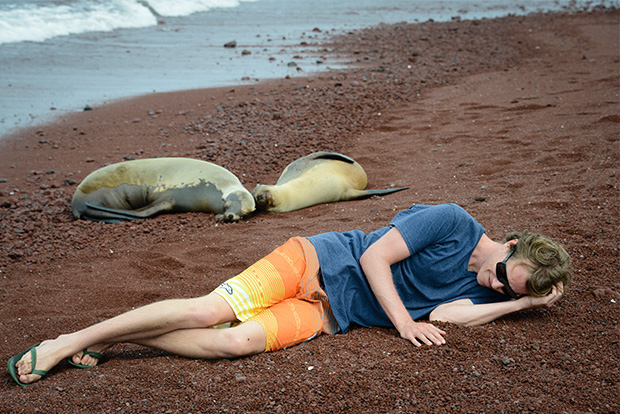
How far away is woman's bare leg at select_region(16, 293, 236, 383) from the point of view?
3.02 metres

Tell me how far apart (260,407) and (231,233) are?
295 cm

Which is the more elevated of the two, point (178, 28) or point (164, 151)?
point (178, 28)

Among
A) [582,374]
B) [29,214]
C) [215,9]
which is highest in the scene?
[215,9]

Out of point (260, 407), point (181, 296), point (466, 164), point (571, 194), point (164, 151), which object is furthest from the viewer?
point (164, 151)

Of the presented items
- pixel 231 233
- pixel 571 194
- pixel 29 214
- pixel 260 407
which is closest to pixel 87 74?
pixel 29 214

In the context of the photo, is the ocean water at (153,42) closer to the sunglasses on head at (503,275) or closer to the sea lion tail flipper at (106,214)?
the sea lion tail flipper at (106,214)

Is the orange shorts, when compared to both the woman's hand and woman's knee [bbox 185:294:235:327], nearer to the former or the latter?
woman's knee [bbox 185:294:235:327]

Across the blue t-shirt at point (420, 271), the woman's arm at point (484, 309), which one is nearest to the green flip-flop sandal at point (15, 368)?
the blue t-shirt at point (420, 271)

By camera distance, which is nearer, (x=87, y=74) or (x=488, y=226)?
(x=488, y=226)

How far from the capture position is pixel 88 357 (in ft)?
10.3

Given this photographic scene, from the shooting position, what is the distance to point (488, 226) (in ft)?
15.3

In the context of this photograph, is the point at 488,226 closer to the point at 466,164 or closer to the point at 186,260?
the point at 466,164

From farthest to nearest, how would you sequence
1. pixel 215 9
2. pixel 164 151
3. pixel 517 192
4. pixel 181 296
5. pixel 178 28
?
pixel 215 9, pixel 178 28, pixel 164 151, pixel 517 192, pixel 181 296

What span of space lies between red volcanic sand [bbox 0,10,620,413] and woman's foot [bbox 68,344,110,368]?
6 centimetres
